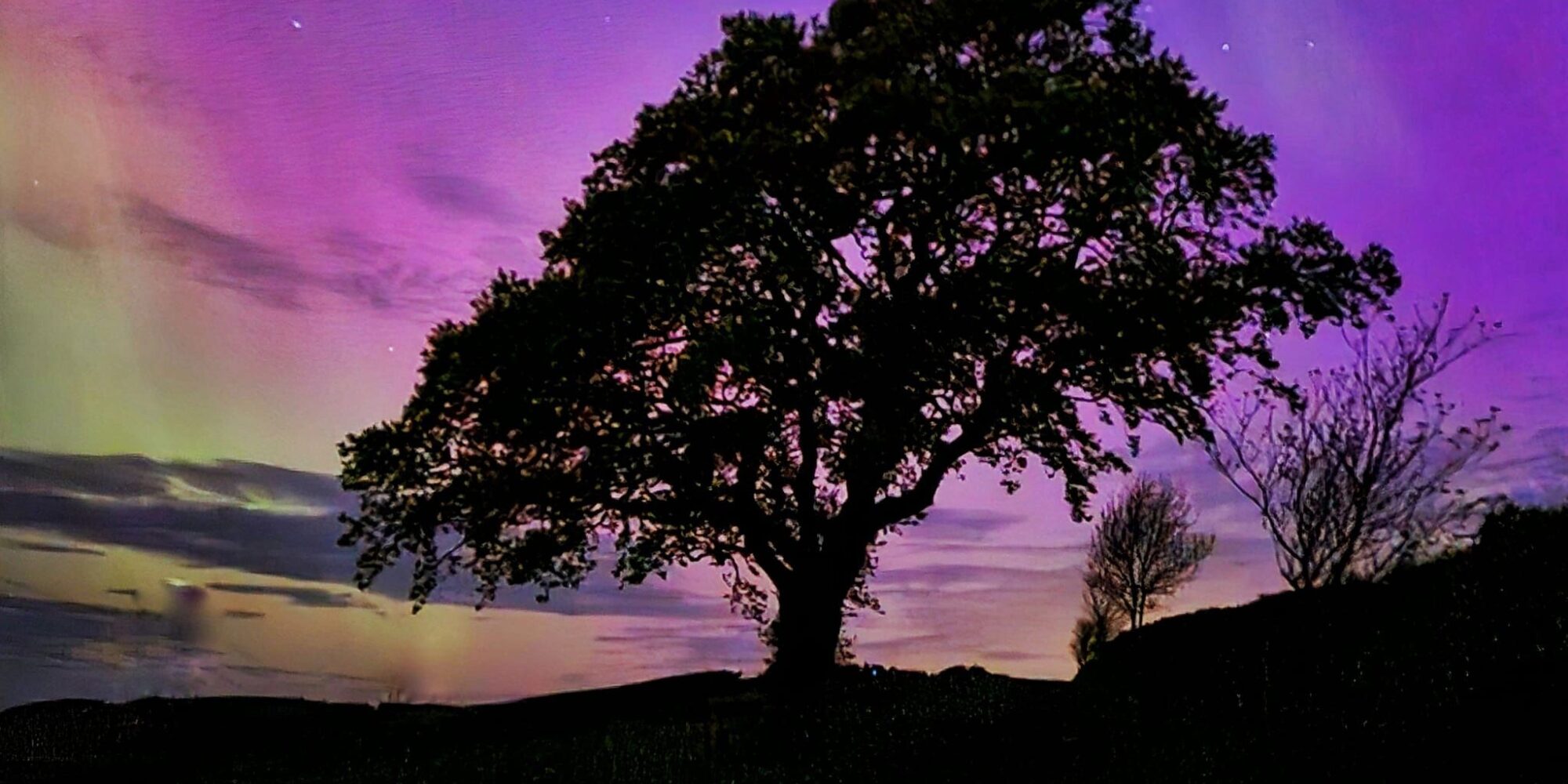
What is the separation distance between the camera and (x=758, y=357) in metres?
22.4

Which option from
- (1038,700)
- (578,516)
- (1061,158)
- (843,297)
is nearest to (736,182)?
(843,297)

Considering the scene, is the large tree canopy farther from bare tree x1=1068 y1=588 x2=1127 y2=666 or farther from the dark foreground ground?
bare tree x1=1068 y1=588 x2=1127 y2=666

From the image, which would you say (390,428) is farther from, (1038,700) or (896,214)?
(1038,700)

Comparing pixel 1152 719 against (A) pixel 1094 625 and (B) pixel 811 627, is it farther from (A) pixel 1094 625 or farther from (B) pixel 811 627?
(A) pixel 1094 625

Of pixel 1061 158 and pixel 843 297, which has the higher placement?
pixel 1061 158

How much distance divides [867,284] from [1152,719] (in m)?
10.4

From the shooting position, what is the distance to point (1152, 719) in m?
17.8

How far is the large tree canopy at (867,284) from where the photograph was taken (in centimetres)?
2248

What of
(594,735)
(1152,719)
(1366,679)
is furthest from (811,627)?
(1366,679)

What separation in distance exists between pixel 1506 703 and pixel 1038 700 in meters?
8.98

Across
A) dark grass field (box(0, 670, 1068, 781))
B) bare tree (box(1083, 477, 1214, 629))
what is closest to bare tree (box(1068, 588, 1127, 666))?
bare tree (box(1083, 477, 1214, 629))

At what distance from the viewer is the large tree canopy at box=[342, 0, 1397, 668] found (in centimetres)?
2248

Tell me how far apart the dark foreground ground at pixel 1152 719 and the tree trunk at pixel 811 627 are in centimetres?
74

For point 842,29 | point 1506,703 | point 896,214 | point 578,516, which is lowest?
point 1506,703
